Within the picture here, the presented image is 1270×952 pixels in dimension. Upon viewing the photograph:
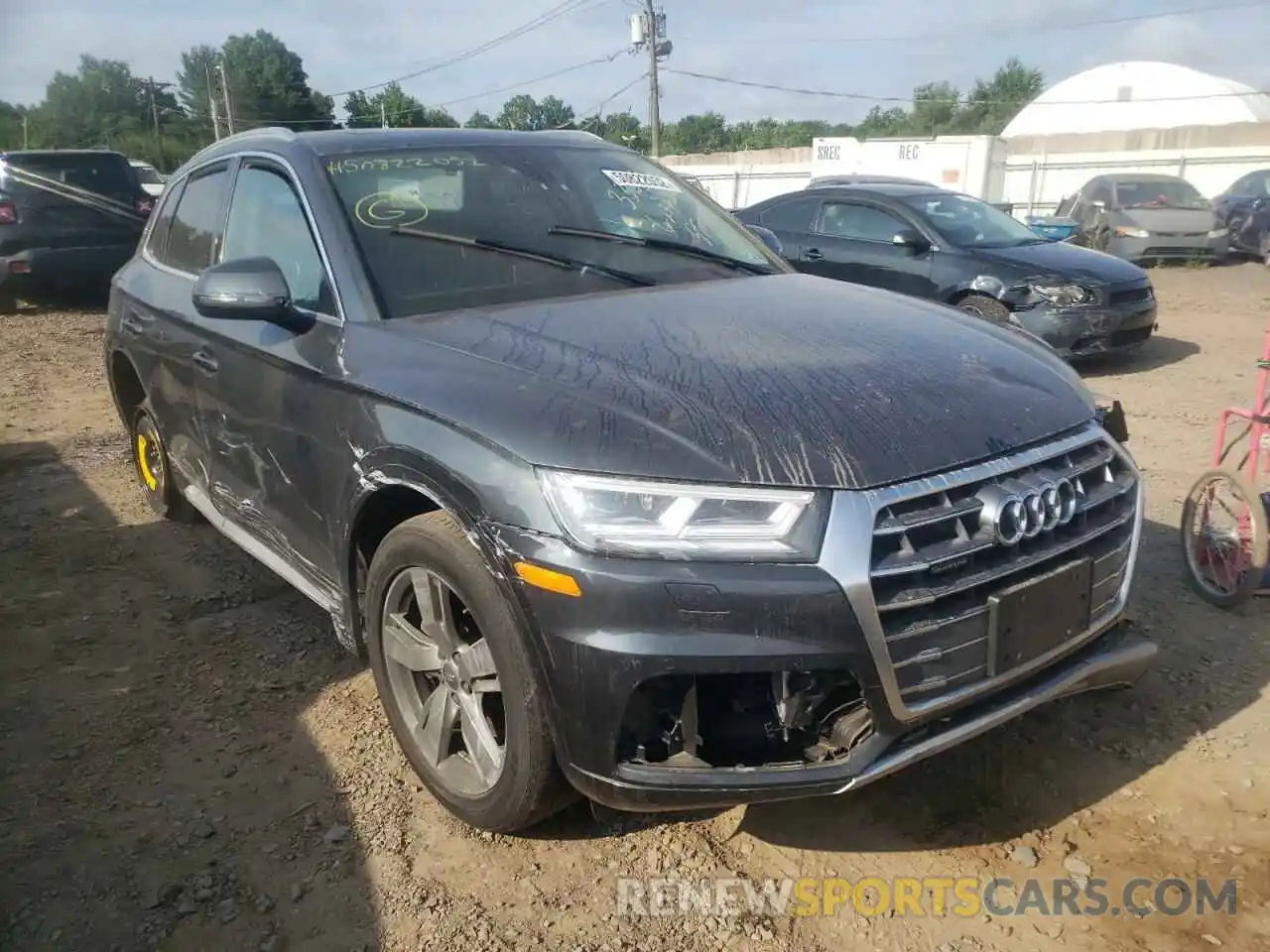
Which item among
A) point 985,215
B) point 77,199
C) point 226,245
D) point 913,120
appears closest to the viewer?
point 226,245

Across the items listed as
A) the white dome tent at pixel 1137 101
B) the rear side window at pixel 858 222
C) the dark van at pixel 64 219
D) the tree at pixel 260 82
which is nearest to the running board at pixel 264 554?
the rear side window at pixel 858 222

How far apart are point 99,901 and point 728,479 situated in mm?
1881

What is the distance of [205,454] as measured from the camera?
3938 mm

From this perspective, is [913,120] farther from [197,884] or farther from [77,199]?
[197,884]

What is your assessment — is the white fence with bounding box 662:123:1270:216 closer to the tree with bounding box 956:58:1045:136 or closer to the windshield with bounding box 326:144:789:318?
the windshield with bounding box 326:144:789:318

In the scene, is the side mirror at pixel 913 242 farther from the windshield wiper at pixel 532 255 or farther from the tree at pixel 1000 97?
the tree at pixel 1000 97

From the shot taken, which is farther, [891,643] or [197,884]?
[197,884]

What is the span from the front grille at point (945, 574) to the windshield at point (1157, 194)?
15533mm

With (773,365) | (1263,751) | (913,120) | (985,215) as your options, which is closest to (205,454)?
(773,365)

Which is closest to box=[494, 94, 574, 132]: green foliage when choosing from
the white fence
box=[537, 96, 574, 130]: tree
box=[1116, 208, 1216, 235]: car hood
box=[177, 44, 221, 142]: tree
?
box=[537, 96, 574, 130]: tree

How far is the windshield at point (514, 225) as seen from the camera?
3.06m

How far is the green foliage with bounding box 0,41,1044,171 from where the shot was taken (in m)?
57.2

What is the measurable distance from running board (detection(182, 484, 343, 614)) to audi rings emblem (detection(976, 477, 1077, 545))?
1893 mm

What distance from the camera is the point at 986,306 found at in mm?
8281
